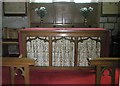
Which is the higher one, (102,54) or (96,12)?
(96,12)

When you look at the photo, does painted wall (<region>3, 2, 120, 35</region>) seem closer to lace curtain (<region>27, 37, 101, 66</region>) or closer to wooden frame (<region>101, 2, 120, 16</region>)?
wooden frame (<region>101, 2, 120, 16</region>)

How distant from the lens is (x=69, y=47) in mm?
3945

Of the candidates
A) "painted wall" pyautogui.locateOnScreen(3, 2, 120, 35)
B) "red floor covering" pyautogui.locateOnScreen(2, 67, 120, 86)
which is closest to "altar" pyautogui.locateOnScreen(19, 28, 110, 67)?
"red floor covering" pyautogui.locateOnScreen(2, 67, 120, 86)

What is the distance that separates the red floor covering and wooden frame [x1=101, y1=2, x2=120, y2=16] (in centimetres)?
334

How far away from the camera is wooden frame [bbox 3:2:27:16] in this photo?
6832 mm

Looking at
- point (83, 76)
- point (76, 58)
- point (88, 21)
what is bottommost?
point (83, 76)

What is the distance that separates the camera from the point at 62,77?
3.63 metres

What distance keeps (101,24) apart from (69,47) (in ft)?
10.7

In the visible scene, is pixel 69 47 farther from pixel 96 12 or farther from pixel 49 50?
pixel 96 12

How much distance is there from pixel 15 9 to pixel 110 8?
2.98m

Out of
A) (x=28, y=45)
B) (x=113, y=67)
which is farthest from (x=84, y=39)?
(x=113, y=67)

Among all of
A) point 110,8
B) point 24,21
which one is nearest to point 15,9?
point 24,21

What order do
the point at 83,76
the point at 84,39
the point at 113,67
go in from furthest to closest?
the point at 84,39, the point at 83,76, the point at 113,67

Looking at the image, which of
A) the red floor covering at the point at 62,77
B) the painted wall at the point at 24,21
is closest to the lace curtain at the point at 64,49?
the red floor covering at the point at 62,77
